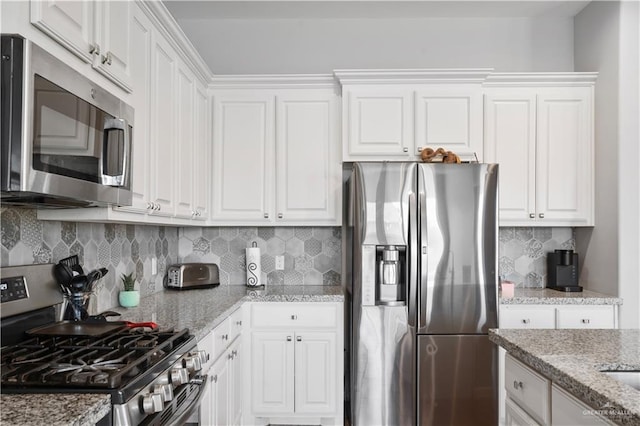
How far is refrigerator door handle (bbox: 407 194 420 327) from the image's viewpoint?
297 centimetres

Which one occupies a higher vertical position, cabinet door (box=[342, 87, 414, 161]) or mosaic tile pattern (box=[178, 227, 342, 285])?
cabinet door (box=[342, 87, 414, 161])

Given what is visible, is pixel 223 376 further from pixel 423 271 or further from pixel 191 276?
pixel 423 271

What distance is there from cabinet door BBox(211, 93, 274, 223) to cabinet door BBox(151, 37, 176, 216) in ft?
2.62

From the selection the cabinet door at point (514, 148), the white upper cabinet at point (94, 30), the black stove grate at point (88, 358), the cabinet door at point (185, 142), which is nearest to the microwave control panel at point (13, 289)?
the black stove grate at point (88, 358)

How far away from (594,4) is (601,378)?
3.24 meters

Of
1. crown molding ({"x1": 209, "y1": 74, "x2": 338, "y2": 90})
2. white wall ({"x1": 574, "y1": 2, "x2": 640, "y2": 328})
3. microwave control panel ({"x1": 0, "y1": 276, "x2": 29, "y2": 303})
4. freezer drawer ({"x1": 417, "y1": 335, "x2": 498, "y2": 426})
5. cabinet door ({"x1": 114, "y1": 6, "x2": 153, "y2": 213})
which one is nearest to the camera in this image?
microwave control panel ({"x1": 0, "y1": 276, "x2": 29, "y2": 303})

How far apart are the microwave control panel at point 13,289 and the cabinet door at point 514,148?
2922 millimetres

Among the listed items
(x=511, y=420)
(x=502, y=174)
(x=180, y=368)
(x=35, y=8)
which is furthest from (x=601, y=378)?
(x=502, y=174)

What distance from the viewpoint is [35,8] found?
136cm

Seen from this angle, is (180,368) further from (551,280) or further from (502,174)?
(551,280)

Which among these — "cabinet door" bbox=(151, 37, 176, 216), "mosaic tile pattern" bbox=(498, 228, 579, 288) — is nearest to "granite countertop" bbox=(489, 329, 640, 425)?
"cabinet door" bbox=(151, 37, 176, 216)

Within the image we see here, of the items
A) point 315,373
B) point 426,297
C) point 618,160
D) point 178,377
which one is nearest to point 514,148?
point 618,160

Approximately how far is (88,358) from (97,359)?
0.19ft

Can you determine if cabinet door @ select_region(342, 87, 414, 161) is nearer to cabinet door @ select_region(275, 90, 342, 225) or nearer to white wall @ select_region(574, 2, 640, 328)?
cabinet door @ select_region(275, 90, 342, 225)
